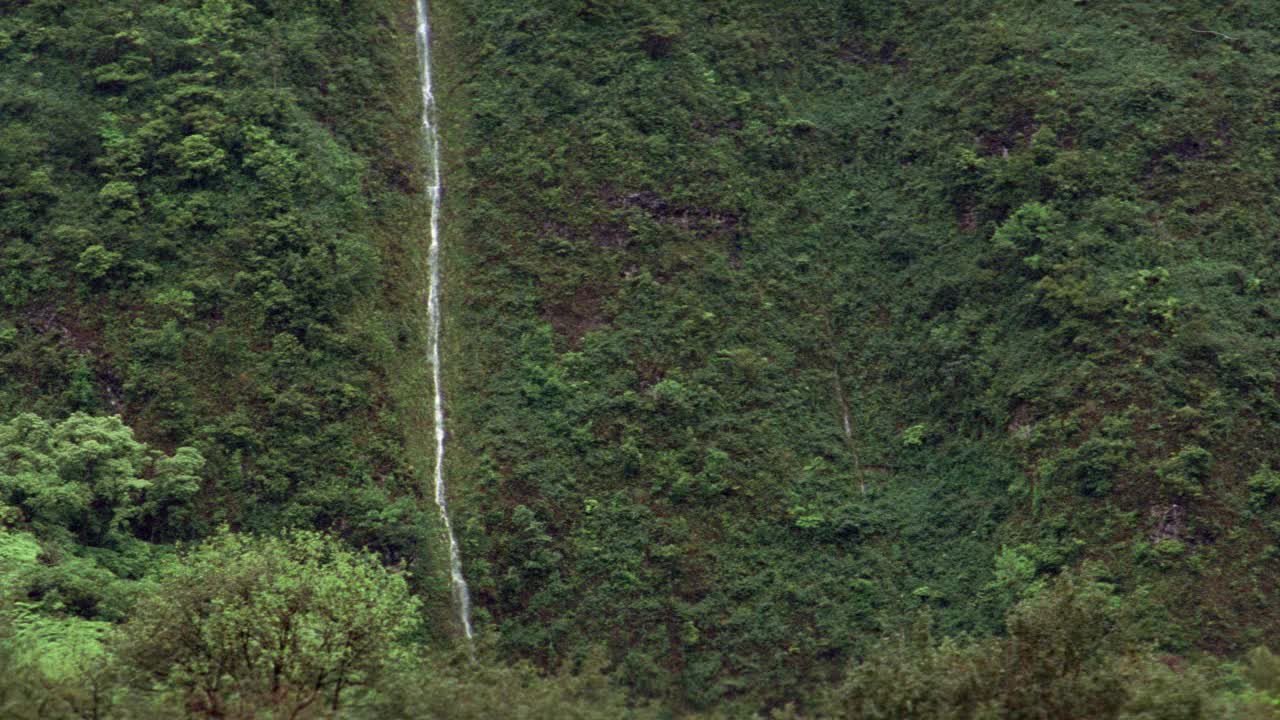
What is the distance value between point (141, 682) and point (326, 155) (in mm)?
26782

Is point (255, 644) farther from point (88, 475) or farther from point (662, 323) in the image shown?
point (662, 323)

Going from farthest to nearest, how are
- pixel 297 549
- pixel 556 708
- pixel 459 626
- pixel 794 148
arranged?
1. pixel 794 148
2. pixel 459 626
3. pixel 297 549
4. pixel 556 708

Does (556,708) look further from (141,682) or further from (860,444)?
(860,444)

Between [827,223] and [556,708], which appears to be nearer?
[556,708]

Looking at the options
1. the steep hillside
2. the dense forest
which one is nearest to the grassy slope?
the dense forest

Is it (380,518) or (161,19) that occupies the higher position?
(161,19)

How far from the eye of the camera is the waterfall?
38250 millimetres

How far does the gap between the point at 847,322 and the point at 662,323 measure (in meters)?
7.10

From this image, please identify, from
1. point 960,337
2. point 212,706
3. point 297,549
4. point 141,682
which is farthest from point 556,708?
point 960,337

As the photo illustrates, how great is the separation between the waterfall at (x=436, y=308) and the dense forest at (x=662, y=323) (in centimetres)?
35

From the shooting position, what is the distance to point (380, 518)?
37.5 m

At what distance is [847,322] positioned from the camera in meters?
44.7

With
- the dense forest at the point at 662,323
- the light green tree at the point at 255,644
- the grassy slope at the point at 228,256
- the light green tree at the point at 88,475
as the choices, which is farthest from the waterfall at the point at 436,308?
the light green tree at the point at 255,644

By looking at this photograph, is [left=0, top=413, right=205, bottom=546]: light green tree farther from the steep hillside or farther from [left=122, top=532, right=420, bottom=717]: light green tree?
[left=122, top=532, right=420, bottom=717]: light green tree
